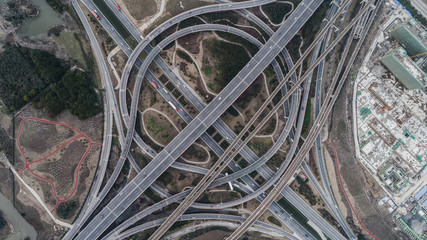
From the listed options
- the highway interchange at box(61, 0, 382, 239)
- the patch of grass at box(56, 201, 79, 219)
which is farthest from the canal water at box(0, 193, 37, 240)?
the highway interchange at box(61, 0, 382, 239)

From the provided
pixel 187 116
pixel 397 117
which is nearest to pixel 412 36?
pixel 397 117

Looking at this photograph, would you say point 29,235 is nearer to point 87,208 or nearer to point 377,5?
point 87,208

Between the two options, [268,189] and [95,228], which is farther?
[268,189]

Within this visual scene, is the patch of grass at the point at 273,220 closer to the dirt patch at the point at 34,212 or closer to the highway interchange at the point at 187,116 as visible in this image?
the highway interchange at the point at 187,116

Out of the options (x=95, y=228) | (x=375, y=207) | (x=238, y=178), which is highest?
(x=95, y=228)

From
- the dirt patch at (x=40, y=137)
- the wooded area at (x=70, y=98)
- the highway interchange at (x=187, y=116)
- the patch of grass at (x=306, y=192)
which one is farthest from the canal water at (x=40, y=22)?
the patch of grass at (x=306, y=192)

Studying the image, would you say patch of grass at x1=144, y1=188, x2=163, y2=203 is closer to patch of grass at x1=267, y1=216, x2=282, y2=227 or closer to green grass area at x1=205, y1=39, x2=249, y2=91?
patch of grass at x1=267, y1=216, x2=282, y2=227

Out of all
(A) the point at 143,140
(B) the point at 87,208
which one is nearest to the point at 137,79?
(A) the point at 143,140
